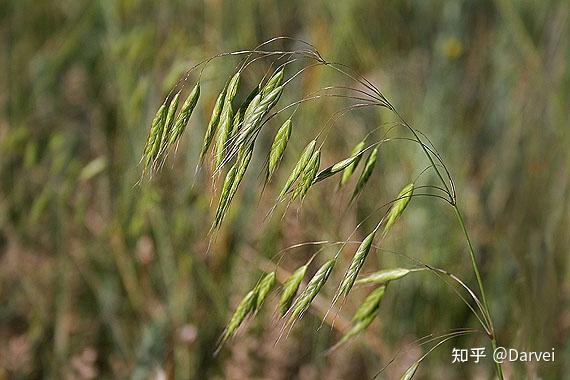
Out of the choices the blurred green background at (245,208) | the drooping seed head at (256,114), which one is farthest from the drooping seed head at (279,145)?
the blurred green background at (245,208)

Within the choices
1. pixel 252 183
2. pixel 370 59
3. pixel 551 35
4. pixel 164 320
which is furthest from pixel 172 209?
pixel 551 35

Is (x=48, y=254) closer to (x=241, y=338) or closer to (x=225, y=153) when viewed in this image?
(x=241, y=338)

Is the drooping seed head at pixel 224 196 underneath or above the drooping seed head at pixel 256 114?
underneath

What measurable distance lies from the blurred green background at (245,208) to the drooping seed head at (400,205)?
0.33 metres

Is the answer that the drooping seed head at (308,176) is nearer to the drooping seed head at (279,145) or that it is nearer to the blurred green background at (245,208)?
the drooping seed head at (279,145)

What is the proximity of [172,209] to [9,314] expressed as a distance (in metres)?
0.30

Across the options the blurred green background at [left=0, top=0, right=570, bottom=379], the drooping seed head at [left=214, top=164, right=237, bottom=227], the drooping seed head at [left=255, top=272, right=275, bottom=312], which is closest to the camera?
the drooping seed head at [left=214, top=164, right=237, bottom=227]

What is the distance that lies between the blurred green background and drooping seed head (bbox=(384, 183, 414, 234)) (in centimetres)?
33

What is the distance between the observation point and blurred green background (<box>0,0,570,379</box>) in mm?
1387

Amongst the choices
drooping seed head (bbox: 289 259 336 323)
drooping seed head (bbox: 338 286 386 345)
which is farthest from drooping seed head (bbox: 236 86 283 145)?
drooping seed head (bbox: 338 286 386 345)

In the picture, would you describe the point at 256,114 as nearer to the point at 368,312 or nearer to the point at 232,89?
the point at 232,89

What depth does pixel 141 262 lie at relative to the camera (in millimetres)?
1445

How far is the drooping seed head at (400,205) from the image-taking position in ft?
2.62

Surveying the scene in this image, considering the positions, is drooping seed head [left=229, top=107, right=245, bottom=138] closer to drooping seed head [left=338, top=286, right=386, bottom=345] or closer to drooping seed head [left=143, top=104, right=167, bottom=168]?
drooping seed head [left=143, top=104, right=167, bottom=168]
